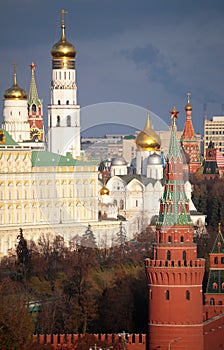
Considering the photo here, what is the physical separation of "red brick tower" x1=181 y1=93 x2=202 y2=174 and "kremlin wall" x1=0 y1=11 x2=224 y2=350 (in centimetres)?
39

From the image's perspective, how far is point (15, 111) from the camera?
130 metres

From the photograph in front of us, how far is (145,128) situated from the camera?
12788 centimetres

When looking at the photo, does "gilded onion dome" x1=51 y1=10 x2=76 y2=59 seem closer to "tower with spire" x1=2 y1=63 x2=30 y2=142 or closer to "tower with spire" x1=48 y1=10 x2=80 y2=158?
"tower with spire" x1=48 y1=10 x2=80 y2=158

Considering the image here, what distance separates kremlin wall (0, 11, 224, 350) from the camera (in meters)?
77.2

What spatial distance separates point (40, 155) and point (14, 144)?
2.34 metres

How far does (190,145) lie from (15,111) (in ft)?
103

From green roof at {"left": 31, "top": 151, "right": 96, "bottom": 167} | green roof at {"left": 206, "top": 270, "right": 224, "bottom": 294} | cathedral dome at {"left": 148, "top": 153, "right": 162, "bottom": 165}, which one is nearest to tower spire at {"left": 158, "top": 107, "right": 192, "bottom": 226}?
green roof at {"left": 206, "top": 270, "right": 224, "bottom": 294}

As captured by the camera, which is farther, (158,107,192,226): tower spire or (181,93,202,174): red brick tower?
(181,93,202,174): red brick tower

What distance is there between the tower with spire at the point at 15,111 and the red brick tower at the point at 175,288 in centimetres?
5187

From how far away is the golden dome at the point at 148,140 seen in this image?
128375 millimetres

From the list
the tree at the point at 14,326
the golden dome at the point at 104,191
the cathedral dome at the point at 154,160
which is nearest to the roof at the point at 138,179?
the cathedral dome at the point at 154,160

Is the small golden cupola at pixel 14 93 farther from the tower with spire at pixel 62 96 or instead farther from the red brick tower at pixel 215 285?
the red brick tower at pixel 215 285

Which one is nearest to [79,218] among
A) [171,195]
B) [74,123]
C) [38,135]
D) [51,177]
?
[51,177]

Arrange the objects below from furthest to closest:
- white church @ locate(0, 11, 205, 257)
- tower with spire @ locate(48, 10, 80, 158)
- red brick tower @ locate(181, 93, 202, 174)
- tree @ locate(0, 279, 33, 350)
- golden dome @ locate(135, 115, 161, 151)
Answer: red brick tower @ locate(181, 93, 202, 174) < golden dome @ locate(135, 115, 161, 151) < tower with spire @ locate(48, 10, 80, 158) < white church @ locate(0, 11, 205, 257) < tree @ locate(0, 279, 33, 350)
